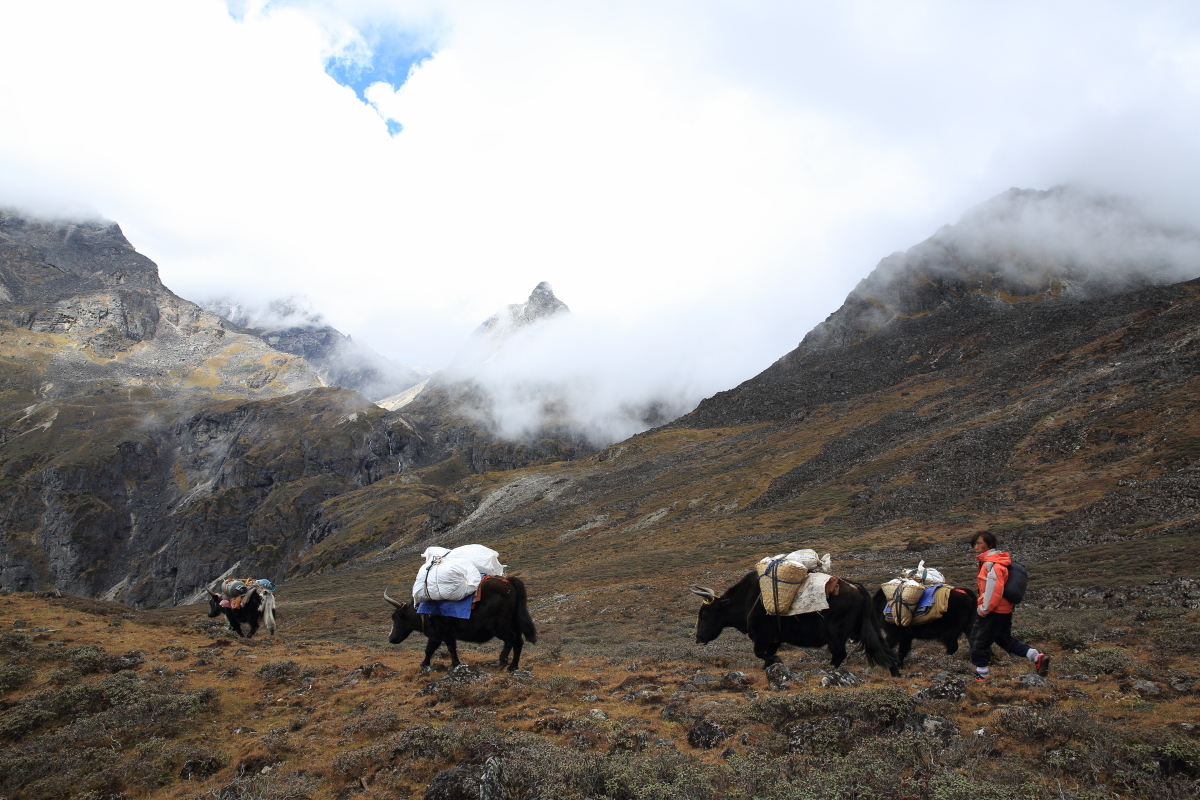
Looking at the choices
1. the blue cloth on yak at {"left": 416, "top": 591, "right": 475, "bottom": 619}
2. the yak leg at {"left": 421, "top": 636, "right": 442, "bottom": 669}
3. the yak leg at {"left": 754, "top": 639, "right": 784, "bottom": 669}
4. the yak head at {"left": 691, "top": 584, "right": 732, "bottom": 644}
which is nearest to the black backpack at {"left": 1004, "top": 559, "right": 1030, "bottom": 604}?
the yak leg at {"left": 754, "top": 639, "right": 784, "bottom": 669}

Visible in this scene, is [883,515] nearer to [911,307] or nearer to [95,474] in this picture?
[911,307]

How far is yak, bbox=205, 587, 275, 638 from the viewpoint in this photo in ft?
62.6

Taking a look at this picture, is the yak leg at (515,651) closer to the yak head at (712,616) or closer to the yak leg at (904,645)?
the yak head at (712,616)

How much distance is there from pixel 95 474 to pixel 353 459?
2742 inches

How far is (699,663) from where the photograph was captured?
1312cm

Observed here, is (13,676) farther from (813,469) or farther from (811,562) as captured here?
(813,469)

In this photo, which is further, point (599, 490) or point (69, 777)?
point (599, 490)

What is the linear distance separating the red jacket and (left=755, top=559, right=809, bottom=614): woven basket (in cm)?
271

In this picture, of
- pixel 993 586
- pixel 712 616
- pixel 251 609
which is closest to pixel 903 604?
pixel 993 586

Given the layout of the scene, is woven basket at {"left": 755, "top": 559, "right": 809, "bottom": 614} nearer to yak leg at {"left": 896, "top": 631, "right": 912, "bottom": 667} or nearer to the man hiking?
yak leg at {"left": 896, "top": 631, "right": 912, "bottom": 667}

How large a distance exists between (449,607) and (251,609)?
12028 mm

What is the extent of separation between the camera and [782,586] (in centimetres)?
1032

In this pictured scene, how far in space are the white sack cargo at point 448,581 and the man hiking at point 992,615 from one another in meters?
9.29

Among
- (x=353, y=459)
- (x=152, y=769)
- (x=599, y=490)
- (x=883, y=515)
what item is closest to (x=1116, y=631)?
(x=152, y=769)
